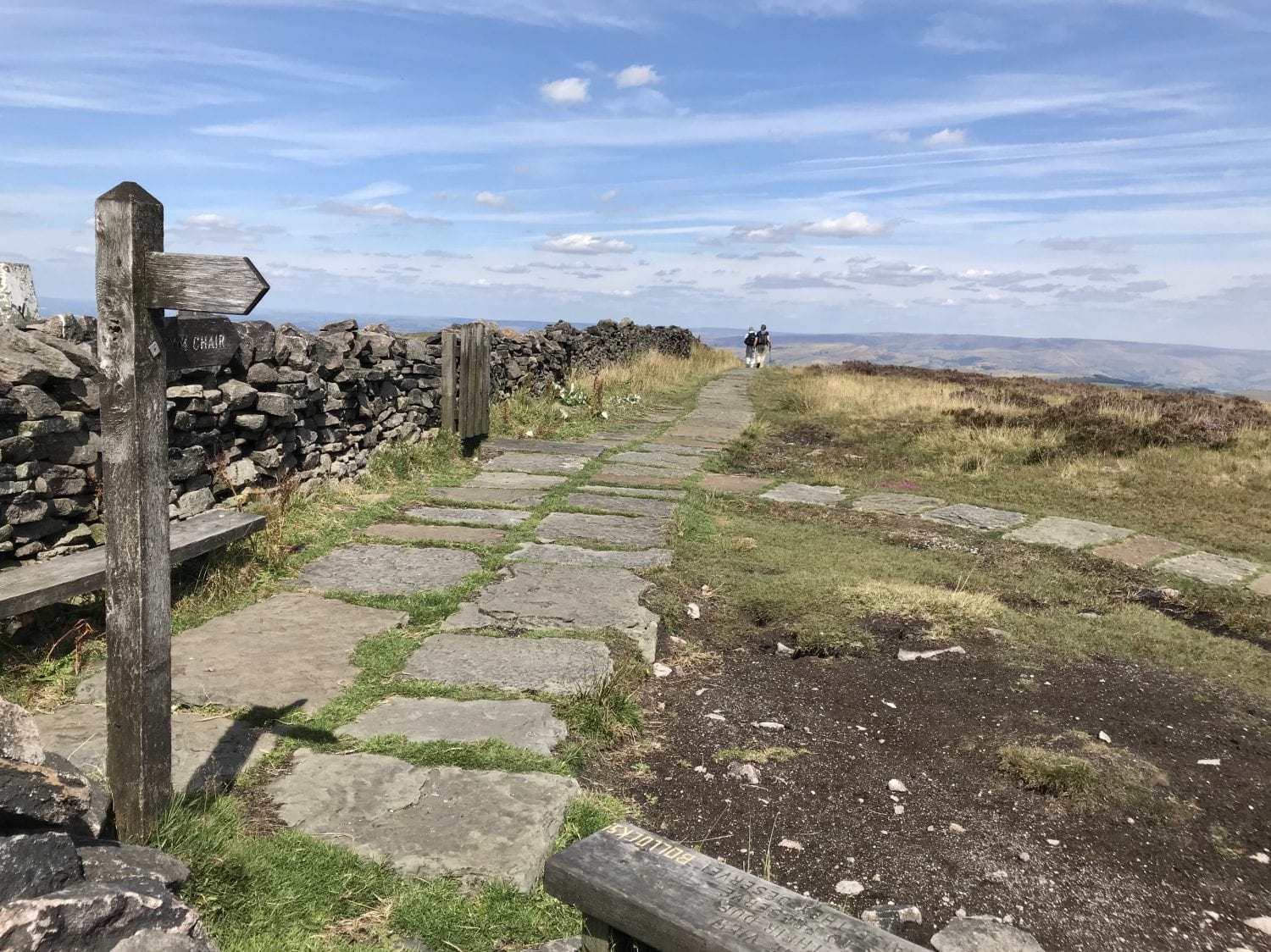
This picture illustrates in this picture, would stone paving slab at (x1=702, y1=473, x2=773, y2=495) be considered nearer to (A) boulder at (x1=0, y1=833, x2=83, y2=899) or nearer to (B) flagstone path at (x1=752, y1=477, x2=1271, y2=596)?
(B) flagstone path at (x1=752, y1=477, x2=1271, y2=596)

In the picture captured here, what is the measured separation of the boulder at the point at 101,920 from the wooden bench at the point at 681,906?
830 millimetres

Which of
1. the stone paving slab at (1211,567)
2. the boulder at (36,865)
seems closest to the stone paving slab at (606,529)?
the stone paving slab at (1211,567)

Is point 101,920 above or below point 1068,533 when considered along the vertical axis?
above

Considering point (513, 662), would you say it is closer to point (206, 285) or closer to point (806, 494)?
point (206, 285)

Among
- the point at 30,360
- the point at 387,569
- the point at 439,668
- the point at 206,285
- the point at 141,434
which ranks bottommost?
the point at 439,668

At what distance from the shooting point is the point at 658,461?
10.6 metres

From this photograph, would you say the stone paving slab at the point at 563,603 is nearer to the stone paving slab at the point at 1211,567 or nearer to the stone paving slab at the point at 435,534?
the stone paving slab at the point at 435,534

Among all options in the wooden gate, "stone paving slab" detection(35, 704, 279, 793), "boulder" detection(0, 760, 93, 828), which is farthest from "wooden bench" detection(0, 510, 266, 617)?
the wooden gate

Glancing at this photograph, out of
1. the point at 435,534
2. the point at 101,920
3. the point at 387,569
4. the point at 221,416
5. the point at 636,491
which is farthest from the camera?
the point at 636,491

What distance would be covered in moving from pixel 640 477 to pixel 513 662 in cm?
521

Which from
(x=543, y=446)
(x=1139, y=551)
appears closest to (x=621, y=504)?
(x=543, y=446)

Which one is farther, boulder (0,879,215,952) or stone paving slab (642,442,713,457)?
stone paving slab (642,442,713,457)

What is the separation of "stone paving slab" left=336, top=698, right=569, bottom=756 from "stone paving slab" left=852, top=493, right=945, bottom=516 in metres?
5.45

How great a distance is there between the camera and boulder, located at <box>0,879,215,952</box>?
70.0 inches
